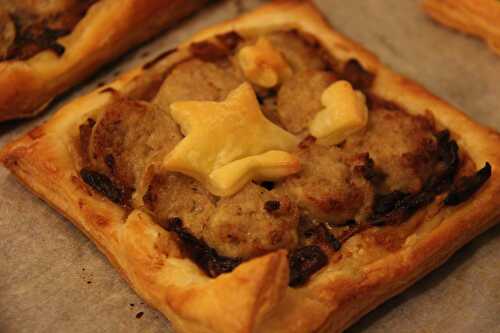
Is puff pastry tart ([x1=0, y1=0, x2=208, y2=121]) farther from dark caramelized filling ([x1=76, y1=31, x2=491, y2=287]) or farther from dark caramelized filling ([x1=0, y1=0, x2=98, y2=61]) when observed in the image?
dark caramelized filling ([x1=76, y1=31, x2=491, y2=287])

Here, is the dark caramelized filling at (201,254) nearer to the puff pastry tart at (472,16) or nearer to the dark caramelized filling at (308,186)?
the dark caramelized filling at (308,186)

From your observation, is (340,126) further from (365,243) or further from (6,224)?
(6,224)

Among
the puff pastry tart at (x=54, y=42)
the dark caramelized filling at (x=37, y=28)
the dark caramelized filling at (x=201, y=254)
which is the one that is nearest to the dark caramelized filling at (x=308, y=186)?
the dark caramelized filling at (x=201, y=254)

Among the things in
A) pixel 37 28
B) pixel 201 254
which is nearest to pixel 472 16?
pixel 201 254

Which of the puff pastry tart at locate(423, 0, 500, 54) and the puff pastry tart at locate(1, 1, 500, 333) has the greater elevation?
the puff pastry tart at locate(1, 1, 500, 333)

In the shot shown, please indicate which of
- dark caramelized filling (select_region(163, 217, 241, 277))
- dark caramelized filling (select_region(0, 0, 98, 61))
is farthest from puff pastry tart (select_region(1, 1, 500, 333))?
dark caramelized filling (select_region(0, 0, 98, 61))

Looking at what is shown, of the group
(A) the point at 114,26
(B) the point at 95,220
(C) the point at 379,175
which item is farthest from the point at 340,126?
(A) the point at 114,26
